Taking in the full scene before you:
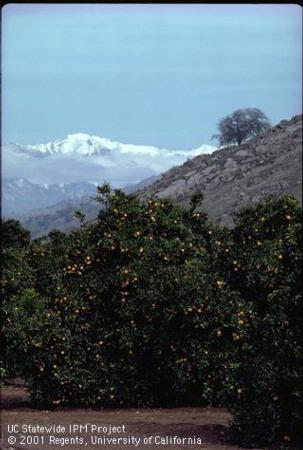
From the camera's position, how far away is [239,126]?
7875 centimetres

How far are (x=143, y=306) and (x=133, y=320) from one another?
1.03 feet

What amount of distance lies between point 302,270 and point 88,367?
4.32 m

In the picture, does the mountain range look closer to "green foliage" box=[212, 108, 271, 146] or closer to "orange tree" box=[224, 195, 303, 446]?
"green foliage" box=[212, 108, 271, 146]

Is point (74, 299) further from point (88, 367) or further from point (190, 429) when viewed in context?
point (190, 429)

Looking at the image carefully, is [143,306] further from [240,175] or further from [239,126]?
[239,126]

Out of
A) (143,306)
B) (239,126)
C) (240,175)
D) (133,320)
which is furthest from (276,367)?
(239,126)

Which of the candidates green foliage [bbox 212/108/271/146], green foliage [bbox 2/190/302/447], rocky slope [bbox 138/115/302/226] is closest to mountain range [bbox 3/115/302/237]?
rocky slope [bbox 138/115/302/226]

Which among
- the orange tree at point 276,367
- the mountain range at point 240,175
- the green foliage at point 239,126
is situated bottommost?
the orange tree at point 276,367

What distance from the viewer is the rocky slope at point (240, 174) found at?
1815 inches

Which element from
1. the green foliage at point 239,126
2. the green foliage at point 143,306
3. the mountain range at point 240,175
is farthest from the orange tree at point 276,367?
the green foliage at point 239,126

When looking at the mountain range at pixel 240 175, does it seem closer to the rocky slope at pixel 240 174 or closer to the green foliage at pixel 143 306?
the rocky slope at pixel 240 174

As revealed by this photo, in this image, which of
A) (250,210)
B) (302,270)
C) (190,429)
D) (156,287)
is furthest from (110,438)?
(250,210)

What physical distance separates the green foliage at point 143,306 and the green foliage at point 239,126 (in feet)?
219

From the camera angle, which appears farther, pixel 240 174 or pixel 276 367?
pixel 240 174
